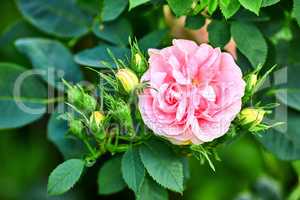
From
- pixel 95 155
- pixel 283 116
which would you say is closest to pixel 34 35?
pixel 95 155

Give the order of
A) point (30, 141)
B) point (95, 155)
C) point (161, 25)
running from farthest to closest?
point (30, 141) → point (161, 25) → point (95, 155)

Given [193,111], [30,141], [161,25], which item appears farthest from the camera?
[30,141]

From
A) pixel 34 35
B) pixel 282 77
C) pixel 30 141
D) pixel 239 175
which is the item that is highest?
pixel 34 35

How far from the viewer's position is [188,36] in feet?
3.93

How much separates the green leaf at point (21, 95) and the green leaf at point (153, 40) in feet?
0.60

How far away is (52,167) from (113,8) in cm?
52

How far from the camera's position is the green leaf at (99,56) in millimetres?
904

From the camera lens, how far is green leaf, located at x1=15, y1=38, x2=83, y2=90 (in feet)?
3.31

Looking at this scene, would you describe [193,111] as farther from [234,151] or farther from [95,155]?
[234,151]

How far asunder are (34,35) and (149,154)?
39cm

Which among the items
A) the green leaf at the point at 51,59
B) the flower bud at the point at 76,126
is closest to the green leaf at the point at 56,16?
the green leaf at the point at 51,59

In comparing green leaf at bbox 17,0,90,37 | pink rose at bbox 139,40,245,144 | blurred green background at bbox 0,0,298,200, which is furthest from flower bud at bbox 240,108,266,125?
blurred green background at bbox 0,0,298,200

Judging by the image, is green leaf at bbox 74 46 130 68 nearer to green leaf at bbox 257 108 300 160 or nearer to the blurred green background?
green leaf at bbox 257 108 300 160

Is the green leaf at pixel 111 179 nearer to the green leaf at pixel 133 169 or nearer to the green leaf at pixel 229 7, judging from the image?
the green leaf at pixel 133 169
